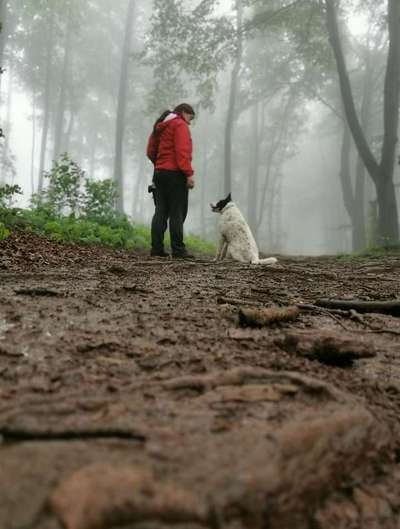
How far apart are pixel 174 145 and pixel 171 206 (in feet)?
2.81

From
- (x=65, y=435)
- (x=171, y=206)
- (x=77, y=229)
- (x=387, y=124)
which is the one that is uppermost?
(x=387, y=124)

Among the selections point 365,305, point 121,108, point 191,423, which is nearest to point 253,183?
point 121,108

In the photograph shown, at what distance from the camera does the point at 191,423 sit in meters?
0.83

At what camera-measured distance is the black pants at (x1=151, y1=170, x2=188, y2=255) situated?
588cm

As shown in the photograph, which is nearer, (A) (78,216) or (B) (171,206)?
(B) (171,206)

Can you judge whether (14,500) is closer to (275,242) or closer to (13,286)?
(13,286)

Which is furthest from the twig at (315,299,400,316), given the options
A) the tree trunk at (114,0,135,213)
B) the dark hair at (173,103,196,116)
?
the tree trunk at (114,0,135,213)

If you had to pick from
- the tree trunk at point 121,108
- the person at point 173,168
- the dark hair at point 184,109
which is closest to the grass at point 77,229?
the person at point 173,168

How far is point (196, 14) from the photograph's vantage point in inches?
524

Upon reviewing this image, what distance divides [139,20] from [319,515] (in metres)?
31.1

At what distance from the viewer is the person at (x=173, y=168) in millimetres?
5762

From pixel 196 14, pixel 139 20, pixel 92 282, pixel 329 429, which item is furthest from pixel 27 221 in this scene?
pixel 139 20

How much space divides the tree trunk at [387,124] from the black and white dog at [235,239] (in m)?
5.60

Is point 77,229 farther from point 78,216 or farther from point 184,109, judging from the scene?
point 184,109
